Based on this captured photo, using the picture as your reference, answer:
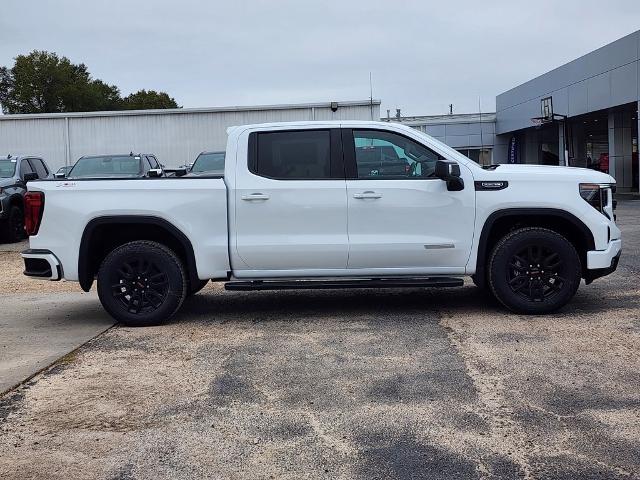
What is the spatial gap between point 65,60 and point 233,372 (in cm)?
6872

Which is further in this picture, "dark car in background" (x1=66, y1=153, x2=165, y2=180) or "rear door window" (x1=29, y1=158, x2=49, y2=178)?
"rear door window" (x1=29, y1=158, x2=49, y2=178)

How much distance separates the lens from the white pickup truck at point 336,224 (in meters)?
6.78

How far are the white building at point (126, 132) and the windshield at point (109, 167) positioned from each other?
6.50 meters

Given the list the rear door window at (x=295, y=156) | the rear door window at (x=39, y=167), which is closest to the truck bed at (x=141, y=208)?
the rear door window at (x=295, y=156)

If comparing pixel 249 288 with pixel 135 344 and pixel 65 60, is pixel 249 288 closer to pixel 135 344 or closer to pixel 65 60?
pixel 135 344

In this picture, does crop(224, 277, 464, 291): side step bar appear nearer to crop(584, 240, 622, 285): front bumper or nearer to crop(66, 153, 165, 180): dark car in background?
crop(584, 240, 622, 285): front bumper

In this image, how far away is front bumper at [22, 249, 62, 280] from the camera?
22.4 ft

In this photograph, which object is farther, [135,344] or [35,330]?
[35,330]

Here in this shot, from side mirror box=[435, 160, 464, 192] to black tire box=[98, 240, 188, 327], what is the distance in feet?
8.54

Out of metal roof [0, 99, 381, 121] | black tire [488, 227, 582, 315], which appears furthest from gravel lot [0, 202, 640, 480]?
metal roof [0, 99, 381, 121]

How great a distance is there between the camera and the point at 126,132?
22.0m

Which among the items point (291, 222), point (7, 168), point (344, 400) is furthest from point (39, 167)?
point (344, 400)

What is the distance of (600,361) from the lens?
5.36m

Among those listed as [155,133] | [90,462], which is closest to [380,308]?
[90,462]
